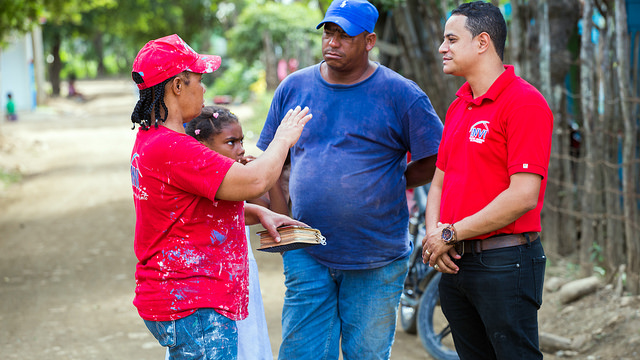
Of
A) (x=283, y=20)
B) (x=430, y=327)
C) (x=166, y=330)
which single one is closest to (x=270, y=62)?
(x=283, y=20)

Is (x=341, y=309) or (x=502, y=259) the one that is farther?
Answer: (x=341, y=309)

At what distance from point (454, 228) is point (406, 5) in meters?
5.40

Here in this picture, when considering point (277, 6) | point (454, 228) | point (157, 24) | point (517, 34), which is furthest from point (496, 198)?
point (157, 24)

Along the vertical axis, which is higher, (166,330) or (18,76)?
(18,76)

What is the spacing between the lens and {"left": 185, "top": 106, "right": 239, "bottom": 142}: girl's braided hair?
2.93 metres

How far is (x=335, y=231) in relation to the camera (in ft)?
10.3

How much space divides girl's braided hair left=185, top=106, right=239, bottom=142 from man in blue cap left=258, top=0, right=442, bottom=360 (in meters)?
0.44

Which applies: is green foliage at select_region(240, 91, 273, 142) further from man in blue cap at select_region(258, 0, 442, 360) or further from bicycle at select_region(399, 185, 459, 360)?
man in blue cap at select_region(258, 0, 442, 360)

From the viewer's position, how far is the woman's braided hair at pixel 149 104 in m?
2.41

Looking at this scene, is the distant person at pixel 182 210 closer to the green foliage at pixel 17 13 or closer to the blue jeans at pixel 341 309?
the blue jeans at pixel 341 309

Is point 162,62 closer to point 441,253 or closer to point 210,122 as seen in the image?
point 210,122

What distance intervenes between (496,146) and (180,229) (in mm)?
1231

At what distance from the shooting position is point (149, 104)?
244cm

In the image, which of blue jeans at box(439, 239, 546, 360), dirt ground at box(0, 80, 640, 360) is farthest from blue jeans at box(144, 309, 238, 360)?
dirt ground at box(0, 80, 640, 360)
